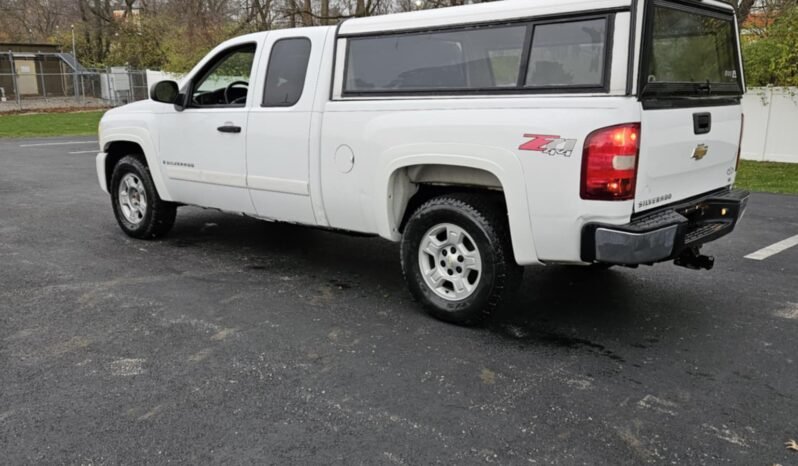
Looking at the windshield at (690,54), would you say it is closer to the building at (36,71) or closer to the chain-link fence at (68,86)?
the chain-link fence at (68,86)

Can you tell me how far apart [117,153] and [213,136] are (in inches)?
72.9

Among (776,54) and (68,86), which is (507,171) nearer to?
(776,54)

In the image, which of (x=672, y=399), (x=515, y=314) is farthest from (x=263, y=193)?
(x=672, y=399)

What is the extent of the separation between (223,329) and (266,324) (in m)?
0.28

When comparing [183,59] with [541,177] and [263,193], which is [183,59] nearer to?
[263,193]

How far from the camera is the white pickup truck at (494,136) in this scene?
3805mm

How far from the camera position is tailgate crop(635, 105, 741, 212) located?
12.7 feet

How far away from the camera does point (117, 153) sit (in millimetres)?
7133

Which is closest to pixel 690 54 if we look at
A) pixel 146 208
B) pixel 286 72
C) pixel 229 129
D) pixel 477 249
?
pixel 477 249

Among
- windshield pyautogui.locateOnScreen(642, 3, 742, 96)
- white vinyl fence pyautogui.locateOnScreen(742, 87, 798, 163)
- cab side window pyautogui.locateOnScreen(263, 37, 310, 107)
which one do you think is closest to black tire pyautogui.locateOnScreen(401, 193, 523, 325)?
windshield pyautogui.locateOnScreen(642, 3, 742, 96)

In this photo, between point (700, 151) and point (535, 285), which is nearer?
point (700, 151)

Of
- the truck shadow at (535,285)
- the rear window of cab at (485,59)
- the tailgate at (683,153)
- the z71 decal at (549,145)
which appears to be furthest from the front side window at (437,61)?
the truck shadow at (535,285)

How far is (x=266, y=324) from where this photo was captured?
458 centimetres

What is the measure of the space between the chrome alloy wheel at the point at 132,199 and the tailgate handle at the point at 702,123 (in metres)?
5.00
